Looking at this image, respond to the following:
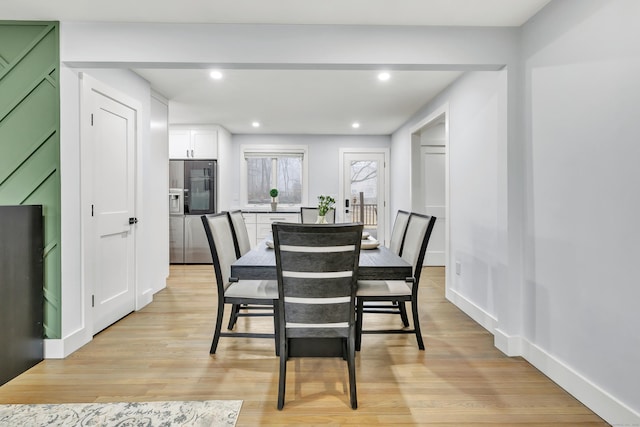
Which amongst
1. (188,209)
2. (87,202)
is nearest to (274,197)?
(188,209)

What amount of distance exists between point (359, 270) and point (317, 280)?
364 mm

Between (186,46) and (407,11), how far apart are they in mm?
1497

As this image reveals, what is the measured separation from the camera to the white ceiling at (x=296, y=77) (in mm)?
2156

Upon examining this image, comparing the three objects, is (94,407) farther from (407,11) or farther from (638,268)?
(407,11)

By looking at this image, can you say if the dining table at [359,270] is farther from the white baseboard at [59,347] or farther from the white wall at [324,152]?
the white wall at [324,152]

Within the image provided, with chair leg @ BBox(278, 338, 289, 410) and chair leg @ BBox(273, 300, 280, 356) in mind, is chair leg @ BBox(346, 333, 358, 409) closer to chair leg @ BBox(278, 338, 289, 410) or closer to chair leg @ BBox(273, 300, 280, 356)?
chair leg @ BBox(278, 338, 289, 410)

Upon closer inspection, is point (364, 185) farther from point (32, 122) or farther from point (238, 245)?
point (32, 122)

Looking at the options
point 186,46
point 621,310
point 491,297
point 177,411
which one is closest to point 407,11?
point 186,46

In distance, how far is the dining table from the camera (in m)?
2.03

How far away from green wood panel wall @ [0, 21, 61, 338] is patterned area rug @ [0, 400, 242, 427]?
2.47 feet

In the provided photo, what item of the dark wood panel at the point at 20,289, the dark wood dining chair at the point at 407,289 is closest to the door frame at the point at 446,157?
the dark wood dining chair at the point at 407,289

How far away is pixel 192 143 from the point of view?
563cm

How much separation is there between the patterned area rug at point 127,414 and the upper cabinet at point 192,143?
430 centimetres

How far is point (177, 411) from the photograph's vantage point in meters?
1.79
